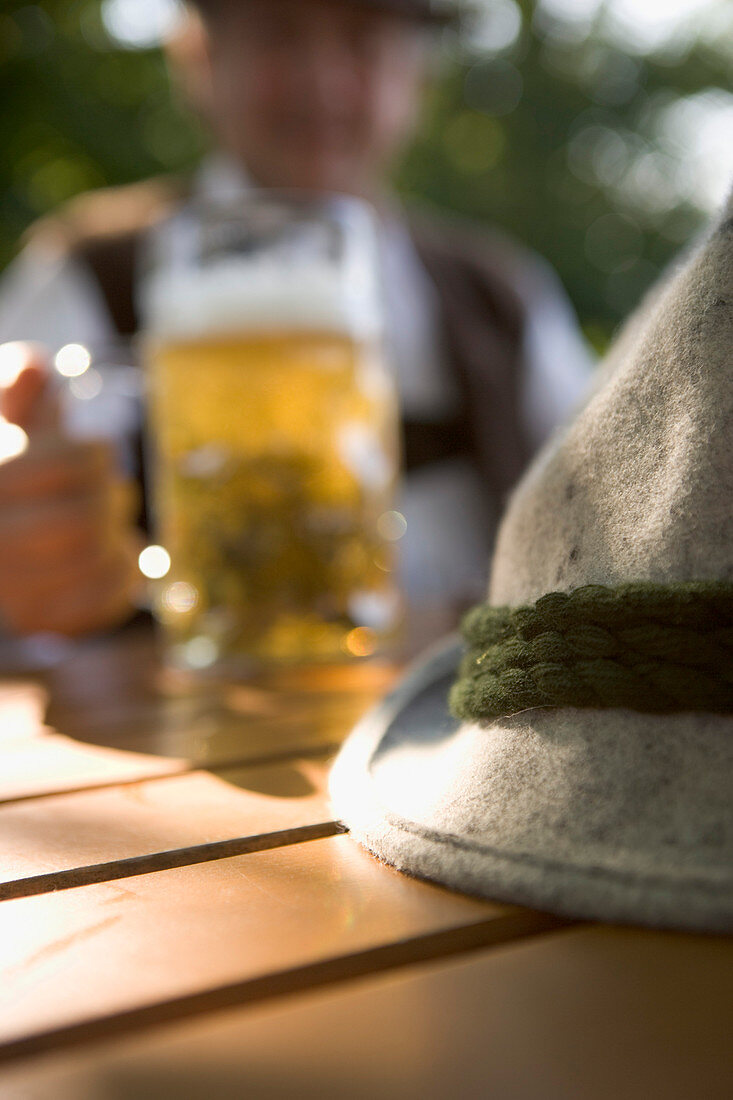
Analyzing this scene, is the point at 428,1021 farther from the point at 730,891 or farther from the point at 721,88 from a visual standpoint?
the point at 721,88

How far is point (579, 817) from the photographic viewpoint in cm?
25

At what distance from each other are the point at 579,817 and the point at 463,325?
168 cm

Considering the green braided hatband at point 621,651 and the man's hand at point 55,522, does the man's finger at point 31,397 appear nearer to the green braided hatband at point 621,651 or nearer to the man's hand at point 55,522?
the man's hand at point 55,522

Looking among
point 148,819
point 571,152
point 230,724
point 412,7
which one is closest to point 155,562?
point 230,724

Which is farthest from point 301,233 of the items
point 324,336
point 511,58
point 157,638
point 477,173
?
point 511,58

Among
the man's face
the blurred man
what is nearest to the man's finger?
the blurred man

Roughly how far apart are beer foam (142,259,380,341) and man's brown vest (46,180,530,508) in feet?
3.37

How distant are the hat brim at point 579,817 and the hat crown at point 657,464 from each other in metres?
0.05

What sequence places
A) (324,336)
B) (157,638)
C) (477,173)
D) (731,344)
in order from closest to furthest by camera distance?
1. (731,344)
2. (324,336)
3. (157,638)
4. (477,173)

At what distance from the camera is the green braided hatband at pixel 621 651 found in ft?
0.85

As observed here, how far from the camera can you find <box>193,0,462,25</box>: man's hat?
1.71m

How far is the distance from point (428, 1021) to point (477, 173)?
7.35 metres

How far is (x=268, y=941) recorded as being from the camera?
0.78ft

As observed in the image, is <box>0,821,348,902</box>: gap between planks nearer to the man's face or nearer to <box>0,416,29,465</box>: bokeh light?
<box>0,416,29,465</box>: bokeh light
